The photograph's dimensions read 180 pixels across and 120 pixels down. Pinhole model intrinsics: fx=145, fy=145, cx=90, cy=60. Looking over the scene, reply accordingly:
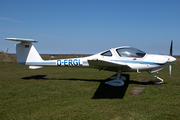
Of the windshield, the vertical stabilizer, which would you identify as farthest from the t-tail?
the windshield

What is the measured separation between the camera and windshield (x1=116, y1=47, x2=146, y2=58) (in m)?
7.73

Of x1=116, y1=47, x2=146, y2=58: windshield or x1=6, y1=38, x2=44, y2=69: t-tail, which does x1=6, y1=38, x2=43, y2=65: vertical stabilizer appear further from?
x1=116, y1=47, x2=146, y2=58: windshield

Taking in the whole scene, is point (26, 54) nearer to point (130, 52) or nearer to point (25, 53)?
point (25, 53)

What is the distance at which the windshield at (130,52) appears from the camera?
7730mm

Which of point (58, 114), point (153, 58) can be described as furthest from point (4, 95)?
point (153, 58)

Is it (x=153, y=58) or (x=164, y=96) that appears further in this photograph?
(x=153, y=58)

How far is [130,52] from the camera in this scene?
7.78 m

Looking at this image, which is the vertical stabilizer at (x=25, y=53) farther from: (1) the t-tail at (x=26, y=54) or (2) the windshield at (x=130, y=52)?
(2) the windshield at (x=130, y=52)

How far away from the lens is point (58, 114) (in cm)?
403

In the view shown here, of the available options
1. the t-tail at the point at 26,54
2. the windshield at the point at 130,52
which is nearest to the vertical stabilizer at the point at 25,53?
the t-tail at the point at 26,54

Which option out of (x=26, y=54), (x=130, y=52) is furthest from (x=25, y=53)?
(x=130, y=52)

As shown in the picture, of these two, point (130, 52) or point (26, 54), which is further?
point (26, 54)

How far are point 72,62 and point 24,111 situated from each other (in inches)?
185

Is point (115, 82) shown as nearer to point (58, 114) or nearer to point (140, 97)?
point (140, 97)
